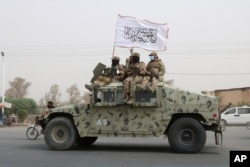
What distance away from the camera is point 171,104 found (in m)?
12.1

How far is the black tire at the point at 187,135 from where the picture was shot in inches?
469

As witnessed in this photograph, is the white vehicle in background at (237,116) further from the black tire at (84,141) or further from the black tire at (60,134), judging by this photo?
the black tire at (60,134)

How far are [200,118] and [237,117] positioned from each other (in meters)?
23.7

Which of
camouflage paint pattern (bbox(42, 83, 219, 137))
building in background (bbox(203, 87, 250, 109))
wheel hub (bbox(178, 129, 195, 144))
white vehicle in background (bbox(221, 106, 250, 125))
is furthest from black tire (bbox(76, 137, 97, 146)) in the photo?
building in background (bbox(203, 87, 250, 109))

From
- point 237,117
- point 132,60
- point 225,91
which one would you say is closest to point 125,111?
point 132,60

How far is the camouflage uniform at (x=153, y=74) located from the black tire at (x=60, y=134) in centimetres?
234

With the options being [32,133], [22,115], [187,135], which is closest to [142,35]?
[187,135]

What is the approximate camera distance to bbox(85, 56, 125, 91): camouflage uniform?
41.2 feet

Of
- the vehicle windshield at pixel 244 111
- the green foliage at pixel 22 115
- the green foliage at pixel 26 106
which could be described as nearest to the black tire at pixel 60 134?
the vehicle windshield at pixel 244 111

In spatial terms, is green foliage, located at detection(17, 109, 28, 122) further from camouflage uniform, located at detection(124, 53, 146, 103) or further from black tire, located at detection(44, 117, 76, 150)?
camouflage uniform, located at detection(124, 53, 146, 103)

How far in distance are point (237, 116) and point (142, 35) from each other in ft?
75.0

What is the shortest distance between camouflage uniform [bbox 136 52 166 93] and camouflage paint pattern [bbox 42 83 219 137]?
7.8 inches

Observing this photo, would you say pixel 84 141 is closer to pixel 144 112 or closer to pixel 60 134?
pixel 60 134

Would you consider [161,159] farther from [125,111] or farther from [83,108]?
[83,108]
